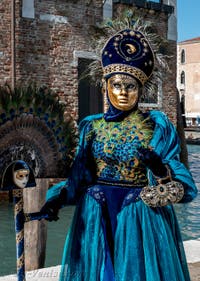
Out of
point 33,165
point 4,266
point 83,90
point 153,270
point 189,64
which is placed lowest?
point 4,266

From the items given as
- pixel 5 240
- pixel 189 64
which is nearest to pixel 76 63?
pixel 5 240

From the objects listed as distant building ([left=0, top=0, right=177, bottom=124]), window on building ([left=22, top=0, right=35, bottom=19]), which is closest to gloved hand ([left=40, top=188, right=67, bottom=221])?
distant building ([left=0, top=0, right=177, bottom=124])

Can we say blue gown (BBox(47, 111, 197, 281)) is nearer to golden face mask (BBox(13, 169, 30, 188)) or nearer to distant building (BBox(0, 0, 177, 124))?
golden face mask (BBox(13, 169, 30, 188))

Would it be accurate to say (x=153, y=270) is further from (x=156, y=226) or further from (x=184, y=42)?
(x=184, y=42)

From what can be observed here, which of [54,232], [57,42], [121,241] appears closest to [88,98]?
[57,42]

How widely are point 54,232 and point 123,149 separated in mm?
5355

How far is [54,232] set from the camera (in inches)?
321

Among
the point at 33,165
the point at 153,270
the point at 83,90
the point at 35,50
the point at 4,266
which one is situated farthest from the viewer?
the point at 83,90

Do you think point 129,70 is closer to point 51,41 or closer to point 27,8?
point 27,8

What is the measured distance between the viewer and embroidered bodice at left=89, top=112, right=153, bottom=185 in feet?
9.89

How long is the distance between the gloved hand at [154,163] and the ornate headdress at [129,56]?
0.46 metres

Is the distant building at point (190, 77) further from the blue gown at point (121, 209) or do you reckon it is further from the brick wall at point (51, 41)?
the blue gown at point (121, 209)

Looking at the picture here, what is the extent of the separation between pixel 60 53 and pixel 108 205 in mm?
7993

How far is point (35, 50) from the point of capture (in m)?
10.4
